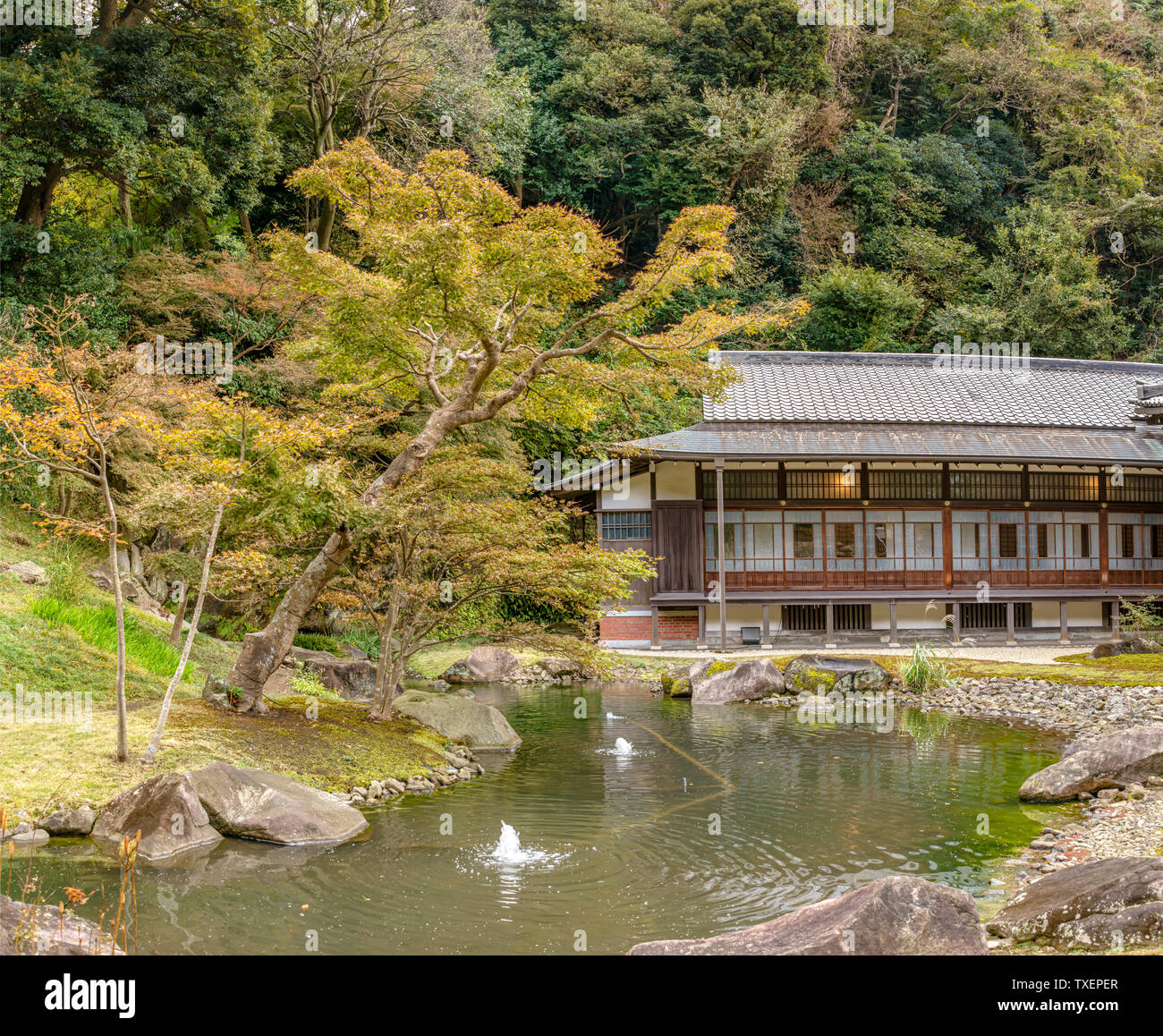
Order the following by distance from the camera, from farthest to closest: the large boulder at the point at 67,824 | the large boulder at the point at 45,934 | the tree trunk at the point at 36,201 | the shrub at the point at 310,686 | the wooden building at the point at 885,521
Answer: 1. the wooden building at the point at 885,521
2. the tree trunk at the point at 36,201
3. the shrub at the point at 310,686
4. the large boulder at the point at 67,824
5. the large boulder at the point at 45,934

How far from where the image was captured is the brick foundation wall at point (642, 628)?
22781 mm

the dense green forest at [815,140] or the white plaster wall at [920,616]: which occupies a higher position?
the dense green forest at [815,140]

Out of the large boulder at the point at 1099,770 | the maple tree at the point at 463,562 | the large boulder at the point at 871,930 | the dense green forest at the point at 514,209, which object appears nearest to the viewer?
the large boulder at the point at 871,930

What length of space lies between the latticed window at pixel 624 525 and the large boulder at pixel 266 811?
1512cm

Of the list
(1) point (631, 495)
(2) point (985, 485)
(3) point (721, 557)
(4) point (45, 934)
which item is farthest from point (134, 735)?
(2) point (985, 485)

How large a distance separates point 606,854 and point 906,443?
55.4ft

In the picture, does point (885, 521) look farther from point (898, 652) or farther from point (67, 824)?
point (67, 824)

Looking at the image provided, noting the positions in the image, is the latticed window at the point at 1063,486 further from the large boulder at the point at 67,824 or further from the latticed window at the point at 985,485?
the large boulder at the point at 67,824

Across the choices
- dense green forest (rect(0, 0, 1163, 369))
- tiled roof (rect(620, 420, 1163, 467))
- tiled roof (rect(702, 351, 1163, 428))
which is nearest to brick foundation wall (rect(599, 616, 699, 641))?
tiled roof (rect(620, 420, 1163, 467))

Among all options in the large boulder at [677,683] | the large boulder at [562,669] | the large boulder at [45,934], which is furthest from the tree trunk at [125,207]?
the large boulder at [45,934]

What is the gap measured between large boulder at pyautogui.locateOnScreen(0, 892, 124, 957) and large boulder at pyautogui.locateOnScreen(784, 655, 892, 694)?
13.7 meters

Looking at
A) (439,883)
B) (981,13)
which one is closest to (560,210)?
(439,883)

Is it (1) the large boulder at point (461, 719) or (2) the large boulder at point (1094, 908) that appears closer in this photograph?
(2) the large boulder at point (1094, 908)

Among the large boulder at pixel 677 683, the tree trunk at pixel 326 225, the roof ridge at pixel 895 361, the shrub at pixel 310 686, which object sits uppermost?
the tree trunk at pixel 326 225
